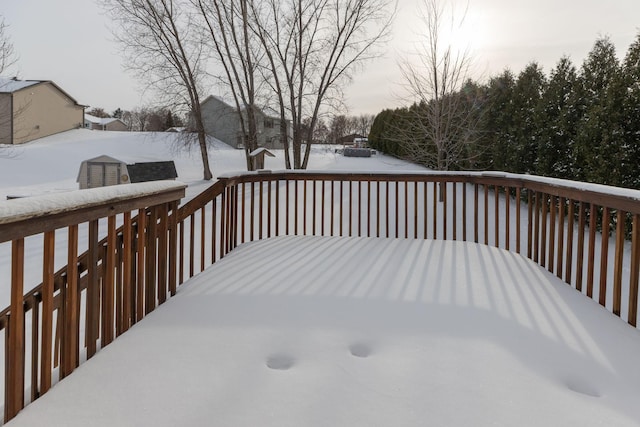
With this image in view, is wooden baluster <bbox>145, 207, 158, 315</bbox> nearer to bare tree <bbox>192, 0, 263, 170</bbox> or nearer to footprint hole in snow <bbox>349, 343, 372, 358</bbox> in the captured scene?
footprint hole in snow <bbox>349, 343, 372, 358</bbox>

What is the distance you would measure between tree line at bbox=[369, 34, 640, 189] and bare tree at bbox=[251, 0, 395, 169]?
12.7 feet

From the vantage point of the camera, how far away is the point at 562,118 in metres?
8.82

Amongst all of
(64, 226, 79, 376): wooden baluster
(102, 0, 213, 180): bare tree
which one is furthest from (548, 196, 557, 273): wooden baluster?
(102, 0, 213, 180): bare tree

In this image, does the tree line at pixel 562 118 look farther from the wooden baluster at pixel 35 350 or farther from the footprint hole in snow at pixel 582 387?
the wooden baluster at pixel 35 350

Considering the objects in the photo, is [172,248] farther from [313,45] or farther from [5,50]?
[5,50]

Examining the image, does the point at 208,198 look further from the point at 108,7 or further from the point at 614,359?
the point at 108,7

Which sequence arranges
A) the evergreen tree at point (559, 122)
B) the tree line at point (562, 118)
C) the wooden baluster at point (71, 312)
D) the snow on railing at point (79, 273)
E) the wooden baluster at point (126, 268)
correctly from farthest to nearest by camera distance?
the evergreen tree at point (559, 122), the tree line at point (562, 118), the wooden baluster at point (126, 268), the wooden baluster at point (71, 312), the snow on railing at point (79, 273)

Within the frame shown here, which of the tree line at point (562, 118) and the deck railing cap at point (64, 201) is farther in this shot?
the tree line at point (562, 118)

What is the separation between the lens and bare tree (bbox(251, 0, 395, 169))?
13.8m

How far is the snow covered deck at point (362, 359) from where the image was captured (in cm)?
148

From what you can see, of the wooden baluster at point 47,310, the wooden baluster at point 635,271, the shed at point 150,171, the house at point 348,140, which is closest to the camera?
the wooden baluster at point 47,310

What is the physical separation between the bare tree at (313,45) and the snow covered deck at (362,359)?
11.8 m

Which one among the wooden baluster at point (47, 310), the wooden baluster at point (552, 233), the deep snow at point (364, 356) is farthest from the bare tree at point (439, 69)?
the wooden baluster at point (47, 310)

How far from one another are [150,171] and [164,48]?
4.49 metres
